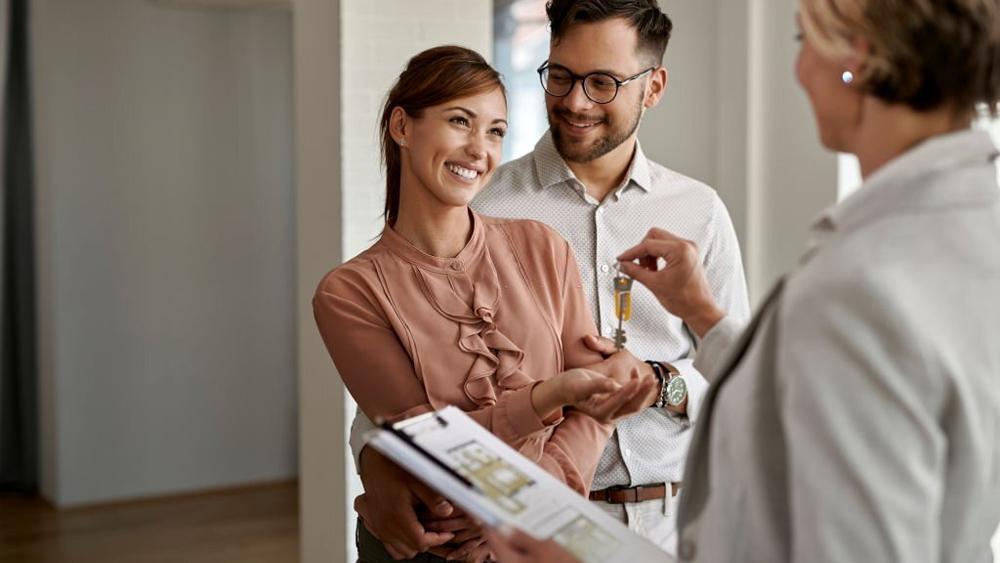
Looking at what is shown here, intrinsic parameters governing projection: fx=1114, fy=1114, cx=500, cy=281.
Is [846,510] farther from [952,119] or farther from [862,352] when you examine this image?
[952,119]

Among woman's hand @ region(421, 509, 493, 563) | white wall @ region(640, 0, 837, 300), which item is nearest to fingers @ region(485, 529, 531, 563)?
woman's hand @ region(421, 509, 493, 563)

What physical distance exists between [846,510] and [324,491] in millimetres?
3321

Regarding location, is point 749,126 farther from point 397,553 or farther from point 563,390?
point 397,553

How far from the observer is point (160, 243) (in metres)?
6.11

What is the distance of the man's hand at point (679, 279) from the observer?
1736 millimetres

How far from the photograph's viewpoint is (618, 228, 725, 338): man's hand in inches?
68.4

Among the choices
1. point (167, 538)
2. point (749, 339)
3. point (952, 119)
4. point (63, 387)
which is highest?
point (952, 119)

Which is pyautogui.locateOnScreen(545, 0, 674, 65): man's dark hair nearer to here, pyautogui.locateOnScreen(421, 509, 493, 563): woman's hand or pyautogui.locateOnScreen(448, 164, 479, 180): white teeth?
pyautogui.locateOnScreen(448, 164, 479, 180): white teeth

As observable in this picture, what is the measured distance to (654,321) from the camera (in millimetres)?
2279

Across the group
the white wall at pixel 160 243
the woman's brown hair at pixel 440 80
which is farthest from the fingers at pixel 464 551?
the white wall at pixel 160 243

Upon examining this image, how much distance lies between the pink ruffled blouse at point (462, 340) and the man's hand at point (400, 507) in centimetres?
9

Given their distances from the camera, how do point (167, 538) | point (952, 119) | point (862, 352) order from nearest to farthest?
→ point (862, 352) → point (952, 119) → point (167, 538)

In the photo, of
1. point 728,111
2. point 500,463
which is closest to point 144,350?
point 728,111

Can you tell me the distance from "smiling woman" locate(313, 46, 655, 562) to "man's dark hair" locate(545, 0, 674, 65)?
36 centimetres
